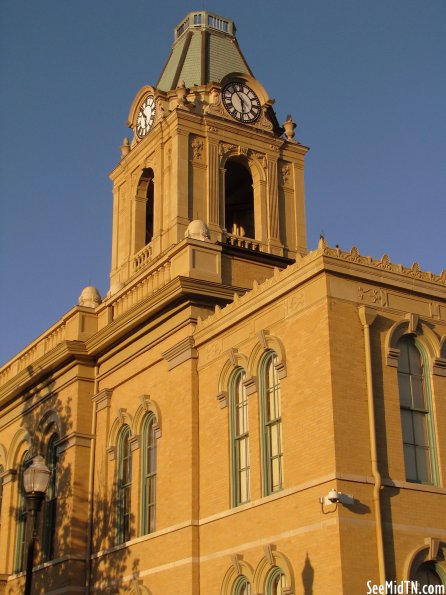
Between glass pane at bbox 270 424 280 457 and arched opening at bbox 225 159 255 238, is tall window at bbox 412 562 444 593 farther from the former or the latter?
arched opening at bbox 225 159 255 238

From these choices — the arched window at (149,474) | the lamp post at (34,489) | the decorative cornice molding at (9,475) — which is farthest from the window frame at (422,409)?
the decorative cornice molding at (9,475)

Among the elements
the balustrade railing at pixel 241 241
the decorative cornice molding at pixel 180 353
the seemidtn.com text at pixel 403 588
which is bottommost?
the seemidtn.com text at pixel 403 588

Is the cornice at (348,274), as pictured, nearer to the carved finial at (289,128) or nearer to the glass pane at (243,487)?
the glass pane at (243,487)

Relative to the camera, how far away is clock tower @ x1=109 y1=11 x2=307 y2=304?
34062 mm

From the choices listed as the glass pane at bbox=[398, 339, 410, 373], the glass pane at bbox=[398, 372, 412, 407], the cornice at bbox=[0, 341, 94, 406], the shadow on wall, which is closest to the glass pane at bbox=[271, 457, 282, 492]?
the shadow on wall

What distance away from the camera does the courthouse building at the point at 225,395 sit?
21344 millimetres

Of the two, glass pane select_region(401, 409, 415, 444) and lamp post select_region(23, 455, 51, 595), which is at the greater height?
glass pane select_region(401, 409, 415, 444)

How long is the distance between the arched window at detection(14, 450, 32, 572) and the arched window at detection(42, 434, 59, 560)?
1067 millimetres

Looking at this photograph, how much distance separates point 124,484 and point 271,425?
6.86 metres

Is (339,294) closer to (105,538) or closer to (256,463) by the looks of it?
(256,463)

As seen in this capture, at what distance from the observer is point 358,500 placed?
2069 centimetres

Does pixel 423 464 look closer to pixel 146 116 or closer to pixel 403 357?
pixel 403 357

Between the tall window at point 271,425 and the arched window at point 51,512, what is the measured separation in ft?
31.7

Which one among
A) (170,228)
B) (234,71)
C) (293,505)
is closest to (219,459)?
(293,505)
